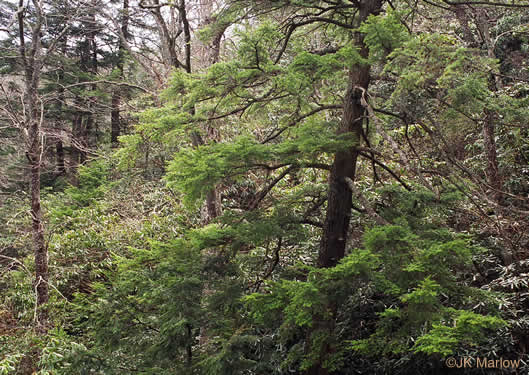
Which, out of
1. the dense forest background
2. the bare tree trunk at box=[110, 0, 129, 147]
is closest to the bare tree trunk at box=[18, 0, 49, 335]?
the dense forest background

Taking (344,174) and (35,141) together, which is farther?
(35,141)

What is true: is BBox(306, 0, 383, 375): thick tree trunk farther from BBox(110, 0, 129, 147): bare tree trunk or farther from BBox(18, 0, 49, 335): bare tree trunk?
BBox(110, 0, 129, 147): bare tree trunk

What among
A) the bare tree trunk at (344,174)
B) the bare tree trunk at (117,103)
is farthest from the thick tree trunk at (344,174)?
the bare tree trunk at (117,103)

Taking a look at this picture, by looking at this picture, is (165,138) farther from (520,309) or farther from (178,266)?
(520,309)

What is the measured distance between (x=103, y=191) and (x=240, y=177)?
8.16m

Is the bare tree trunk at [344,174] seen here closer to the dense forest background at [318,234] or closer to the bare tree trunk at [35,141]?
the dense forest background at [318,234]

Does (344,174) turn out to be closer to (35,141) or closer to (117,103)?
(35,141)

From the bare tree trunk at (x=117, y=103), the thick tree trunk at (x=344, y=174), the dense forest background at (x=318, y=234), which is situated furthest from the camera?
the bare tree trunk at (x=117, y=103)

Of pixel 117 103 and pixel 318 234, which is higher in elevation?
pixel 117 103

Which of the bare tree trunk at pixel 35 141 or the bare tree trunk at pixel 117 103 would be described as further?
the bare tree trunk at pixel 117 103

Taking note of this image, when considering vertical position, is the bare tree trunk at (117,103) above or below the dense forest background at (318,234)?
above

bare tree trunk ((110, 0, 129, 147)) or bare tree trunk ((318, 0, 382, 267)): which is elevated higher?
bare tree trunk ((110, 0, 129, 147))

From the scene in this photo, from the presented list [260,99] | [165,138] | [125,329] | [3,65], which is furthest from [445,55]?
[3,65]

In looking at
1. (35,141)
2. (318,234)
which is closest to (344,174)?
(318,234)
